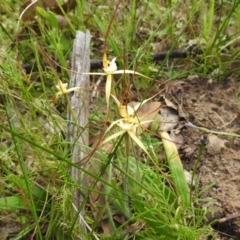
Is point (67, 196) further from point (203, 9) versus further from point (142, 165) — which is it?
point (203, 9)

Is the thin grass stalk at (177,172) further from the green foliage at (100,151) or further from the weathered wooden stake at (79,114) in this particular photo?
the weathered wooden stake at (79,114)

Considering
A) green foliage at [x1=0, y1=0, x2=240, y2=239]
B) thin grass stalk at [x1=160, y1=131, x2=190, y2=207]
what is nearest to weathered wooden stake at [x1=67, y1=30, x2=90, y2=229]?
green foliage at [x1=0, y1=0, x2=240, y2=239]

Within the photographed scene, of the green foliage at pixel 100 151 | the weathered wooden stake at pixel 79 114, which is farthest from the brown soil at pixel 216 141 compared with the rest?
the weathered wooden stake at pixel 79 114

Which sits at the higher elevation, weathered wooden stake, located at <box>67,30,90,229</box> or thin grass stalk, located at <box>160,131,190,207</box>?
weathered wooden stake, located at <box>67,30,90,229</box>

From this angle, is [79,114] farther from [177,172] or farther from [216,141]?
[216,141]

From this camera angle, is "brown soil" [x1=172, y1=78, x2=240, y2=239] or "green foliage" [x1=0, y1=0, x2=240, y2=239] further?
"brown soil" [x1=172, y1=78, x2=240, y2=239]

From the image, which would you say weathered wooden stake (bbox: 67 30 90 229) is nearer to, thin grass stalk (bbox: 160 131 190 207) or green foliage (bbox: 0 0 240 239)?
green foliage (bbox: 0 0 240 239)

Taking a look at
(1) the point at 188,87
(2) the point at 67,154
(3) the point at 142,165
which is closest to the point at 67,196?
(2) the point at 67,154
